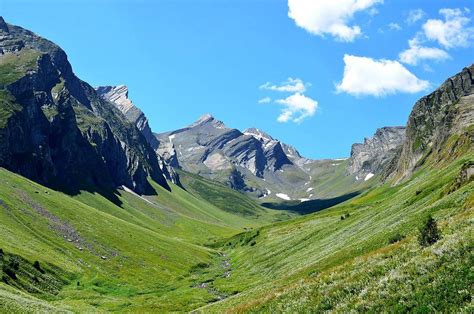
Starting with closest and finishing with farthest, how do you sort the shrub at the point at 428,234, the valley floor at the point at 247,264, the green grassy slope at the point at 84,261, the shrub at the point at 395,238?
the valley floor at the point at 247,264, the shrub at the point at 428,234, the shrub at the point at 395,238, the green grassy slope at the point at 84,261

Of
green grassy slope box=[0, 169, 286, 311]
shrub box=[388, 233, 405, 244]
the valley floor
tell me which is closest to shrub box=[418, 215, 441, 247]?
the valley floor

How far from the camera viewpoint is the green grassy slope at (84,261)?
62984 mm

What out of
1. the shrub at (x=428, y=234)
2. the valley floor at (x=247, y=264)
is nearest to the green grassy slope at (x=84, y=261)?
the valley floor at (x=247, y=264)

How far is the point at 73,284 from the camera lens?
75.1 metres

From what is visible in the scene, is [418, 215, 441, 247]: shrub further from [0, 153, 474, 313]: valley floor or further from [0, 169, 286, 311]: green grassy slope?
[0, 169, 286, 311]: green grassy slope

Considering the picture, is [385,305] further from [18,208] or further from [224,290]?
[18,208]

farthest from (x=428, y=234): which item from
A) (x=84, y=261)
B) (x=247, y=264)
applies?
(x=84, y=261)

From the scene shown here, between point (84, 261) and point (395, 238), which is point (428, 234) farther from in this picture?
point (84, 261)

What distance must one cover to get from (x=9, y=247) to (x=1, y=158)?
433ft

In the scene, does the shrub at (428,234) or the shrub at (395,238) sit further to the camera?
the shrub at (395,238)

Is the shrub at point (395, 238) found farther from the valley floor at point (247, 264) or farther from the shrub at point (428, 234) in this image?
the shrub at point (428, 234)

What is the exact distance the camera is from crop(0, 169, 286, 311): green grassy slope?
2480 inches

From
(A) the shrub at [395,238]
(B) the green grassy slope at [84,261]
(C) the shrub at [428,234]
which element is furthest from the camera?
(B) the green grassy slope at [84,261]

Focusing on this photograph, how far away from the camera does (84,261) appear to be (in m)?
96.2
